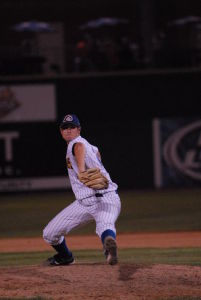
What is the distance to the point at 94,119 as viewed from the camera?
71.9 feet

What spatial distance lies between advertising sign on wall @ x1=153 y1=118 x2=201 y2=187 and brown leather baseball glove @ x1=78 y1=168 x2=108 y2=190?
1349 centimetres

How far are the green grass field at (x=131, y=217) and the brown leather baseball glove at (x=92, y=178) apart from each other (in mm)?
2479

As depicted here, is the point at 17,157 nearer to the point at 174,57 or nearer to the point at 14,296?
the point at 174,57

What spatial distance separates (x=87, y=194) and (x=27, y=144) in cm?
1310

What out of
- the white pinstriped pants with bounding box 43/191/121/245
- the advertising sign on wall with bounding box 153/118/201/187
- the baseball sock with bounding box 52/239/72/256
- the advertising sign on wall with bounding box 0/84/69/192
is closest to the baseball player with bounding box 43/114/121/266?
the white pinstriped pants with bounding box 43/191/121/245

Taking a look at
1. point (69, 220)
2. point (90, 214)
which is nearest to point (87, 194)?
point (90, 214)

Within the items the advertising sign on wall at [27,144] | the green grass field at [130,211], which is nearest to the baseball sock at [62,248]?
the green grass field at [130,211]

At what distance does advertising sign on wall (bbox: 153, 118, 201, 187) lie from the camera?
70.1 feet

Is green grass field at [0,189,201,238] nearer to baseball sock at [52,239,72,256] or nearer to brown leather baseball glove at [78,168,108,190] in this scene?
baseball sock at [52,239,72,256]

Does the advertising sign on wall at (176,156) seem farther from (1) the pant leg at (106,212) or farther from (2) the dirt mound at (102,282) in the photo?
(1) the pant leg at (106,212)

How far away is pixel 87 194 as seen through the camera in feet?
27.1

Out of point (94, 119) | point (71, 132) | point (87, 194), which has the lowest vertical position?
point (94, 119)

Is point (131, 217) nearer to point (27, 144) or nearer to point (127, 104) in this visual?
point (27, 144)

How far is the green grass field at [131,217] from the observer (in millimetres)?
10992
